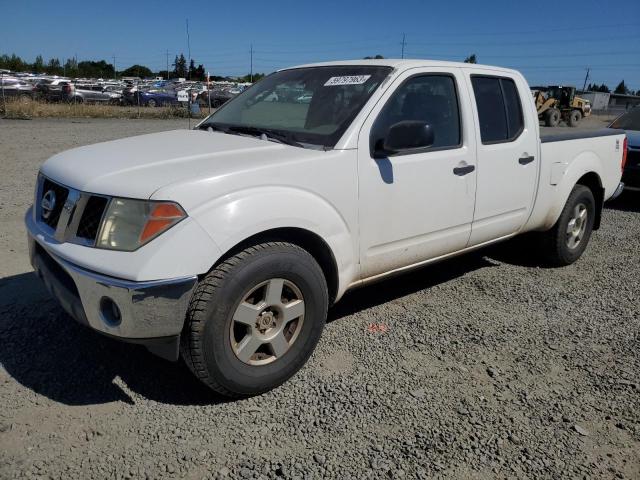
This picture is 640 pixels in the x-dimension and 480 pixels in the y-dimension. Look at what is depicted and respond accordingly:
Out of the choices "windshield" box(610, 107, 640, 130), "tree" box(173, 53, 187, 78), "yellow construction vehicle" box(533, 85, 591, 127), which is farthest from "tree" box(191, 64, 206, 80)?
"windshield" box(610, 107, 640, 130)

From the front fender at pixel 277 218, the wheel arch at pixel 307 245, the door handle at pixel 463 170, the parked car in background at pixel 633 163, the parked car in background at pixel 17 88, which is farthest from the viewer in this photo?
the parked car in background at pixel 17 88

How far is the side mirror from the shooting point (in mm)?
3186

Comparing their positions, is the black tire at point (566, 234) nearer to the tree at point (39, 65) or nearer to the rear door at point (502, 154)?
the rear door at point (502, 154)

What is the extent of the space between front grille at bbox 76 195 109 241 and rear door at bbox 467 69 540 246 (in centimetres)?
262

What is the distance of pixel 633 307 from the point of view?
440 centimetres

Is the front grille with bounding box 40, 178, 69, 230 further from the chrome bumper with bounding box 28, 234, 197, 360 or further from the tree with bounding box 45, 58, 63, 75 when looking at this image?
the tree with bounding box 45, 58, 63, 75

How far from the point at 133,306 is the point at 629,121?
962 cm

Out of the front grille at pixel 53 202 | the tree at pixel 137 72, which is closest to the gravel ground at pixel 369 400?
the front grille at pixel 53 202

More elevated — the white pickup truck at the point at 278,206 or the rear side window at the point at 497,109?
the rear side window at the point at 497,109

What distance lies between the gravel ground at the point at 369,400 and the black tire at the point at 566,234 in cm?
77

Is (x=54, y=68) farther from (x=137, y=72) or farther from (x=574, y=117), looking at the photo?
(x=574, y=117)

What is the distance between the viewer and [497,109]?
14.1 ft

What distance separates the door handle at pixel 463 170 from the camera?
3.76 meters

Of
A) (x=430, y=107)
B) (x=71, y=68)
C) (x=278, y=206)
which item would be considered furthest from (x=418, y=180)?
(x=71, y=68)
